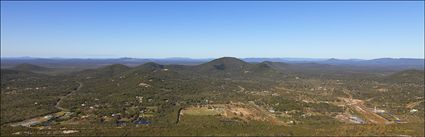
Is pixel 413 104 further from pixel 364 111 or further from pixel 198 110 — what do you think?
pixel 198 110

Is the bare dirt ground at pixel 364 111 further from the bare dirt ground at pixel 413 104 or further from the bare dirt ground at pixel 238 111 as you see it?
the bare dirt ground at pixel 238 111

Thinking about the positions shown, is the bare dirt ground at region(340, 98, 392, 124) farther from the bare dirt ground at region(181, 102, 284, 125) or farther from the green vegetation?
the bare dirt ground at region(181, 102, 284, 125)

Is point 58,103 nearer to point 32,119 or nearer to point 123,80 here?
point 32,119

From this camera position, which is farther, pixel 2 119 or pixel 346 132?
pixel 2 119

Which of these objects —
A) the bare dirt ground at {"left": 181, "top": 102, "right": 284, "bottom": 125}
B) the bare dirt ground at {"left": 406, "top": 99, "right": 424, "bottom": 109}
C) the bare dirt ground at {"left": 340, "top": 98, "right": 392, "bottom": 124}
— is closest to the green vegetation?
→ the bare dirt ground at {"left": 181, "top": 102, "right": 284, "bottom": 125}

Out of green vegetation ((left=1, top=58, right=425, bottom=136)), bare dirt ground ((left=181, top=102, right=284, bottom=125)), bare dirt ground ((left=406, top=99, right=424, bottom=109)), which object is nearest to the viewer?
green vegetation ((left=1, top=58, right=425, bottom=136))

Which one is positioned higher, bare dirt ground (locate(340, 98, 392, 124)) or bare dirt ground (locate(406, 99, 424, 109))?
bare dirt ground (locate(406, 99, 424, 109))

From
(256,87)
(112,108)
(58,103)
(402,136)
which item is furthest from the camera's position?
(256,87)

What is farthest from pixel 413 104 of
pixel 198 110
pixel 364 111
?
pixel 198 110

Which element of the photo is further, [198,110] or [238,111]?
[198,110]

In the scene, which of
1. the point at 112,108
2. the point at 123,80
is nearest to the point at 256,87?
the point at 123,80

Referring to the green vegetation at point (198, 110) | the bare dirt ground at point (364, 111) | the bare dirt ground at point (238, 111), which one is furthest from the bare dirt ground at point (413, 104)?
the bare dirt ground at point (238, 111)
